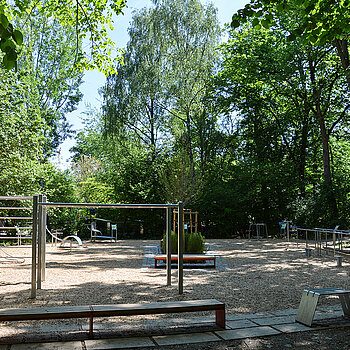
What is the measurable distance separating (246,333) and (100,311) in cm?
158

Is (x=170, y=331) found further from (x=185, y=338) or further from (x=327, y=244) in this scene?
(x=327, y=244)

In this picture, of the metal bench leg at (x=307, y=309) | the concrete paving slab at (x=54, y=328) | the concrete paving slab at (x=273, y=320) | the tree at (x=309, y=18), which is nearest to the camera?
the concrete paving slab at (x=54, y=328)

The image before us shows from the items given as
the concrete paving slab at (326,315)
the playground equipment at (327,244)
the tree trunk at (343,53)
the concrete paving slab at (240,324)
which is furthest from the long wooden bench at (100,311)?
the tree trunk at (343,53)

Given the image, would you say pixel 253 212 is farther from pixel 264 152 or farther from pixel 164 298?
pixel 164 298

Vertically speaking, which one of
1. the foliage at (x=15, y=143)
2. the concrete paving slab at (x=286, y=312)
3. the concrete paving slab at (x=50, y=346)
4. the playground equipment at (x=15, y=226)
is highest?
the foliage at (x=15, y=143)

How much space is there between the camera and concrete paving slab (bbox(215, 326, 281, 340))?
14.2ft

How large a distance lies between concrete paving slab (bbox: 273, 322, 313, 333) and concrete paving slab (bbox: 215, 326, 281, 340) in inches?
4.2

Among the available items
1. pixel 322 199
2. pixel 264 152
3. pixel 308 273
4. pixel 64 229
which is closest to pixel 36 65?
pixel 64 229

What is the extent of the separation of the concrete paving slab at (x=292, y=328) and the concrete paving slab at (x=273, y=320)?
12cm

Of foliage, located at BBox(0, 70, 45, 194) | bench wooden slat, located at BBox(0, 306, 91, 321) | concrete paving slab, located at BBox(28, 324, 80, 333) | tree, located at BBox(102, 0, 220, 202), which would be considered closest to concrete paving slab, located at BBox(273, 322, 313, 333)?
bench wooden slat, located at BBox(0, 306, 91, 321)

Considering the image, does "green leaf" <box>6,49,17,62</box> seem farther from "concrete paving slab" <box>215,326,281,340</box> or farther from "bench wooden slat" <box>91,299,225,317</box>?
"concrete paving slab" <box>215,326,281,340</box>

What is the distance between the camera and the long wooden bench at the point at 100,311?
401cm

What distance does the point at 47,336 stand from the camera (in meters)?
4.23

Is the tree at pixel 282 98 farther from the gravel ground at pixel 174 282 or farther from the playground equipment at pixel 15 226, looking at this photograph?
the playground equipment at pixel 15 226
